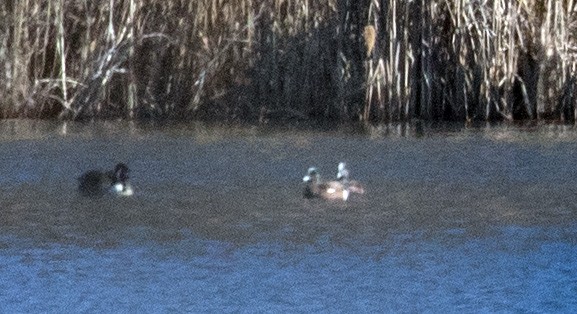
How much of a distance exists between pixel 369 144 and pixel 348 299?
14.4 ft

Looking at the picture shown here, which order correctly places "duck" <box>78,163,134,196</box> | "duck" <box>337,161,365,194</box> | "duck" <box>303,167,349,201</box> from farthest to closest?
"duck" <box>337,161,365,194</box>, "duck" <box>78,163,134,196</box>, "duck" <box>303,167,349,201</box>

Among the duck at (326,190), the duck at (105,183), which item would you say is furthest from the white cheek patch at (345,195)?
the duck at (105,183)

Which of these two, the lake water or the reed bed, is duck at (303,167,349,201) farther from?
the reed bed

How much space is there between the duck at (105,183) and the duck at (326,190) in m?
0.95

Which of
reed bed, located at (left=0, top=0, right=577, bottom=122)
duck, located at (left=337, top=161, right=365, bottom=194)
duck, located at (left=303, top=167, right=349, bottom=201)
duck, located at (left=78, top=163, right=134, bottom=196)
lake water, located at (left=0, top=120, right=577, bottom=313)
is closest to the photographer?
lake water, located at (left=0, top=120, right=577, bottom=313)

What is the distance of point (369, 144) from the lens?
9.85 m

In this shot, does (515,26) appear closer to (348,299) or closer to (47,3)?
(47,3)

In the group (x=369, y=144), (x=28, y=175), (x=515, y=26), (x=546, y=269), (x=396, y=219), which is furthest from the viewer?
(x=515, y=26)

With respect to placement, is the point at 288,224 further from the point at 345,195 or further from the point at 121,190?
the point at 121,190

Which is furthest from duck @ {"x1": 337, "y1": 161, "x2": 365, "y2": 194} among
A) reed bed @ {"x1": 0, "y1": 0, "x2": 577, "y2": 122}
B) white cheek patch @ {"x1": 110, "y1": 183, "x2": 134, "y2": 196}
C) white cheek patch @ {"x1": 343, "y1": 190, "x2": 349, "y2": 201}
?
reed bed @ {"x1": 0, "y1": 0, "x2": 577, "y2": 122}

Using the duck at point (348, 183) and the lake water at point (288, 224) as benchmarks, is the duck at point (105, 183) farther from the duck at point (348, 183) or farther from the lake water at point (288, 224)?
the duck at point (348, 183)

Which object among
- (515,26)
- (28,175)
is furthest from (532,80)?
(28,175)

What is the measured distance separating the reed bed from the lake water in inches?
33.3

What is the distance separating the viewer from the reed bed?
37.0 feet
